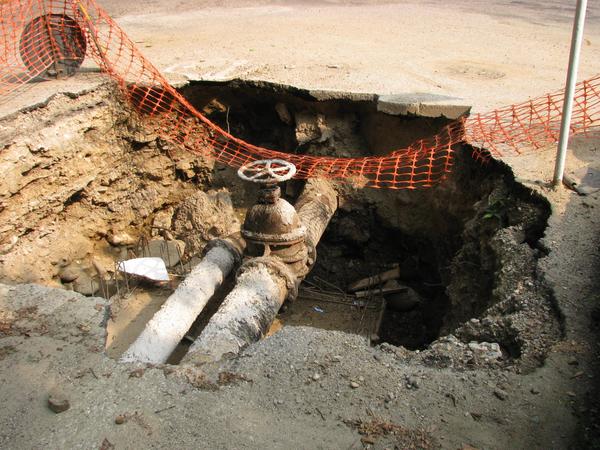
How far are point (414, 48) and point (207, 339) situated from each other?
5603 millimetres

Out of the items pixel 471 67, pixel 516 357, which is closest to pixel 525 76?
pixel 471 67

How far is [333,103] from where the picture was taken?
6172 mm

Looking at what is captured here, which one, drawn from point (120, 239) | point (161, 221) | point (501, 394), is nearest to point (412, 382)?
point (501, 394)

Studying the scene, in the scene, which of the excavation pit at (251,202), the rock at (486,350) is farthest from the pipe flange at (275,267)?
the rock at (486,350)

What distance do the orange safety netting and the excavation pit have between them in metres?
0.18

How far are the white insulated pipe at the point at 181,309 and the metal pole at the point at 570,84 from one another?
9.11 feet

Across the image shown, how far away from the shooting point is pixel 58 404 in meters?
2.82

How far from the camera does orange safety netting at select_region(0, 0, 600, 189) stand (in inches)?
209

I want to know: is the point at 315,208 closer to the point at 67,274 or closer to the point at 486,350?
the point at 67,274

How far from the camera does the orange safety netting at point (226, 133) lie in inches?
209

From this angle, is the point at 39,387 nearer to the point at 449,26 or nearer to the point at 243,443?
the point at 243,443

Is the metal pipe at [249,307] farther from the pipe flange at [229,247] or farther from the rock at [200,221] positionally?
the rock at [200,221]

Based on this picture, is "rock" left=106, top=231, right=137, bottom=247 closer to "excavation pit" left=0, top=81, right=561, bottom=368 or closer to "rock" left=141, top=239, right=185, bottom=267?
"excavation pit" left=0, top=81, right=561, bottom=368

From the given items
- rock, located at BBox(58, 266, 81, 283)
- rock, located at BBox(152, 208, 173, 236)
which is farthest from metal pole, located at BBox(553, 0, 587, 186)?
rock, located at BBox(58, 266, 81, 283)
